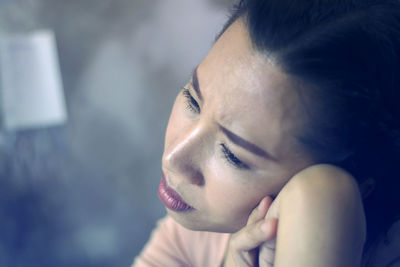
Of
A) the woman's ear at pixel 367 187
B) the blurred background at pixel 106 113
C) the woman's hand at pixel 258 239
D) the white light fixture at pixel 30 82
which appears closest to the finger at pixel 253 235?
the woman's hand at pixel 258 239

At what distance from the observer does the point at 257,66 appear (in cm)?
35

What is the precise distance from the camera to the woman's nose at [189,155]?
0.40 meters

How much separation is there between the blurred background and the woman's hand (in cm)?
43

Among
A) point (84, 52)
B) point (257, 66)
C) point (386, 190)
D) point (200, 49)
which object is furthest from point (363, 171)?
point (84, 52)

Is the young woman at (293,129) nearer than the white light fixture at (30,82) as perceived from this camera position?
Yes

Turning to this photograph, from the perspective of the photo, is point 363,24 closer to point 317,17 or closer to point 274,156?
point 317,17

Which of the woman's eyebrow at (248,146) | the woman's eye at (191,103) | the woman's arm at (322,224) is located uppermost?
the woman's eye at (191,103)

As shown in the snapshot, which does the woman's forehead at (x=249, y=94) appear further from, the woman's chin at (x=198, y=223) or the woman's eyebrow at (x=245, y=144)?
the woman's chin at (x=198, y=223)

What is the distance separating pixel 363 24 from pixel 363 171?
0.16 metres

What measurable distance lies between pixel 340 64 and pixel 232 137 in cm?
13

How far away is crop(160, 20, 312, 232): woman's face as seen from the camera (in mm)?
353

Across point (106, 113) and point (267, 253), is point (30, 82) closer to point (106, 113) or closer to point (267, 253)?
point (106, 113)

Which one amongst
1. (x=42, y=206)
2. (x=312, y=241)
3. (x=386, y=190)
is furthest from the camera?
(x=42, y=206)

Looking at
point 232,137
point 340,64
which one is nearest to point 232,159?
point 232,137
